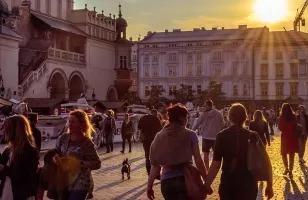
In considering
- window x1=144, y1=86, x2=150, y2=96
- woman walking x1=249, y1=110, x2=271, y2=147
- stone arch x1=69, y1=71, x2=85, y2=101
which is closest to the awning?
stone arch x1=69, y1=71, x2=85, y2=101

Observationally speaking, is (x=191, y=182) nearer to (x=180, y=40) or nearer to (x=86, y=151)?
(x=86, y=151)

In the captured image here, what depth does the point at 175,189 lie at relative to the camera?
7.11 meters

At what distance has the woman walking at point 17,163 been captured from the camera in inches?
280

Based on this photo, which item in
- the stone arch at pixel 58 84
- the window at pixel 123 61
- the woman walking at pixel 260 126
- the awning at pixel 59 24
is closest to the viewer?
the woman walking at pixel 260 126

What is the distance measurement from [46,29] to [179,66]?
58.2 meters

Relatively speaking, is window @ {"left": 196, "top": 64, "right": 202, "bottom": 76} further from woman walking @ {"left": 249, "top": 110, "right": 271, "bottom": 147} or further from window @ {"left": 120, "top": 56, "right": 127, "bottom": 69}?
woman walking @ {"left": 249, "top": 110, "right": 271, "bottom": 147}

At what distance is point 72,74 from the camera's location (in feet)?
174

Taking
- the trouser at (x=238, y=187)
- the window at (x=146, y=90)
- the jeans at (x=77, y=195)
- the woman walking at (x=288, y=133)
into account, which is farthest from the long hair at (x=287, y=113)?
the window at (x=146, y=90)

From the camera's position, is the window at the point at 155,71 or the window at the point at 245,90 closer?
the window at the point at 245,90

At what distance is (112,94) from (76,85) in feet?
25.7

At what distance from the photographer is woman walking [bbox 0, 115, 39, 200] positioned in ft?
23.3

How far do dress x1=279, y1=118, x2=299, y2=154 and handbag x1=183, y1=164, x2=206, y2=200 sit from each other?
9539 mm

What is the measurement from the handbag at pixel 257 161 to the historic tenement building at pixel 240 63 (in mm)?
96399

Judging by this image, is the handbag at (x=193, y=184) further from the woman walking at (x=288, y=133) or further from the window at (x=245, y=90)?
the window at (x=245, y=90)
